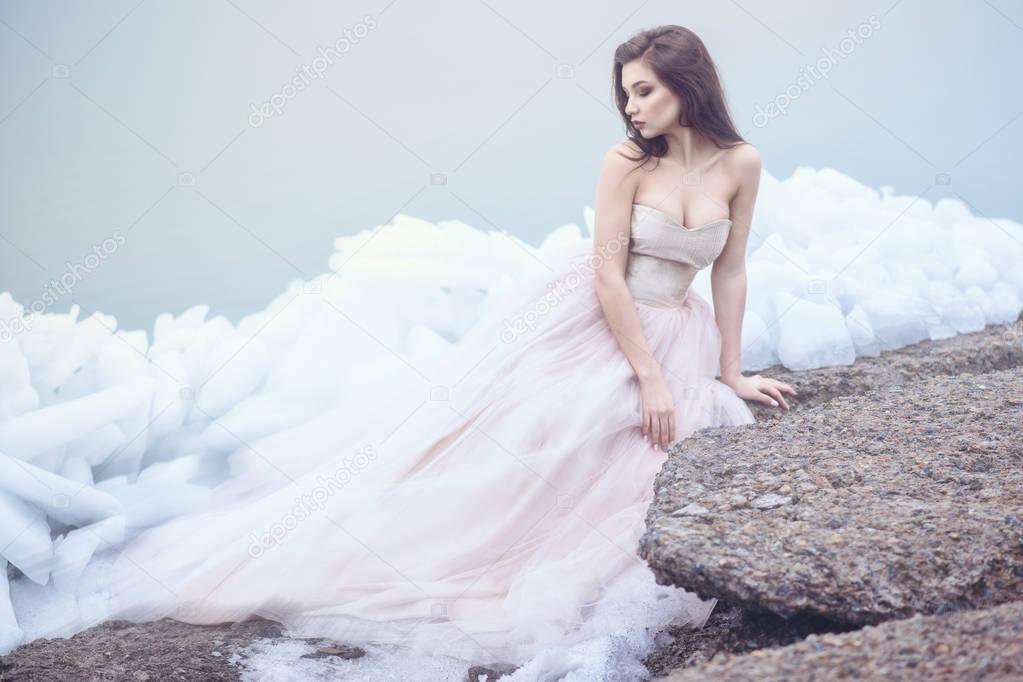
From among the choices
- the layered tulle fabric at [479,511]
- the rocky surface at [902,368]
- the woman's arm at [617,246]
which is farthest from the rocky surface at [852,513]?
the rocky surface at [902,368]

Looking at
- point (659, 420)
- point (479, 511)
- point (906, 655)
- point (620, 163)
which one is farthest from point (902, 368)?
point (906, 655)

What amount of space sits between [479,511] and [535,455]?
165mm

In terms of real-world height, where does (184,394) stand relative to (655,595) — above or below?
above

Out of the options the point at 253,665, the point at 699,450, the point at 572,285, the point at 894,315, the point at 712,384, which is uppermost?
the point at 894,315

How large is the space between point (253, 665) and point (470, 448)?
0.64 metres

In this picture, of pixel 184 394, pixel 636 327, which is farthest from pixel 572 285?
pixel 184 394

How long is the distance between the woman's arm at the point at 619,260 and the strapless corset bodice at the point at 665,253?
39 mm

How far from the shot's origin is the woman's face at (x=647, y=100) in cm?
231

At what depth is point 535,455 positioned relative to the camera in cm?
223

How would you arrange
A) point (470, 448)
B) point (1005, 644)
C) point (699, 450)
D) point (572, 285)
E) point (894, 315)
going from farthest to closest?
point (894, 315), point (572, 285), point (470, 448), point (699, 450), point (1005, 644)

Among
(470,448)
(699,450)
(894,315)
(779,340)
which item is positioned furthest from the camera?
(894,315)

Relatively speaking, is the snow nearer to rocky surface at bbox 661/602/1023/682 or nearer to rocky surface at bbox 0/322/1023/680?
rocky surface at bbox 0/322/1023/680

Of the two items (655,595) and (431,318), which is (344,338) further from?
(655,595)

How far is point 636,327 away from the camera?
92.5 inches
